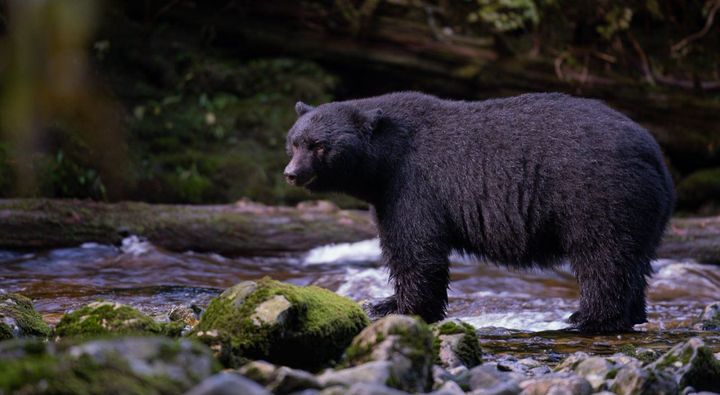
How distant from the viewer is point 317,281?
9.42 meters

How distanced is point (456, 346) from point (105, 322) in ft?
6.85

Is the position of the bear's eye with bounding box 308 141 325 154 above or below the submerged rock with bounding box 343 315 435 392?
above

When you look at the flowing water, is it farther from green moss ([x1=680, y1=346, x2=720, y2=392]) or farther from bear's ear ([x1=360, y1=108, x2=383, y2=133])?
green moss ([x1=680, y1=346, x2=720, y2=392])

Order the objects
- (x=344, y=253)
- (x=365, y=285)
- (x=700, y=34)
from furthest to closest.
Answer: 1. (x=700, y=34)
2. (x=344, y=253)
3. (x=365, y=285)

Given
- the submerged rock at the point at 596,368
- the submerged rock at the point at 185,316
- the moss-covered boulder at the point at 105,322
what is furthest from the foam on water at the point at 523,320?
the moss-covered boulder at the point at 105,322

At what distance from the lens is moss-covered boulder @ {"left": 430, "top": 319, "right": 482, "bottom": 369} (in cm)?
498

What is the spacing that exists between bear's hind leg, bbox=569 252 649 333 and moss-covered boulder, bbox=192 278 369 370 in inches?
103

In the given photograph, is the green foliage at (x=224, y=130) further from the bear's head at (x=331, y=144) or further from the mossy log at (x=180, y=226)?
the bear's head at (x=331, y=144)

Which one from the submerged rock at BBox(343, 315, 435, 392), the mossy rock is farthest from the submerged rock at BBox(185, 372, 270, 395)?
the mossy rock

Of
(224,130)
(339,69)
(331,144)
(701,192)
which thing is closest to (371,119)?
(331,144)

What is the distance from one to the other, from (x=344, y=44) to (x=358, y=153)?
27.2 feet

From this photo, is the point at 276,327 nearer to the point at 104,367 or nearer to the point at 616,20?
the point at 104,367

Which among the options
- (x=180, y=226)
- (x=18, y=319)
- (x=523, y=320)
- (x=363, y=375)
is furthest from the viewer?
(x=180, y=226)

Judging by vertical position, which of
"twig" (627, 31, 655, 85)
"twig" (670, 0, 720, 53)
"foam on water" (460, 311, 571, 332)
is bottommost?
"foam on water" (460, 311, 571, 332)
